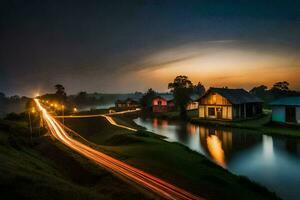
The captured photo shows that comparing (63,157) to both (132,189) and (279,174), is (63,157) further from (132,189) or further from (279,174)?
(279,174)

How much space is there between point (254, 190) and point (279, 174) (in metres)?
6.85

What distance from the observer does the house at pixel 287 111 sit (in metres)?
49.3

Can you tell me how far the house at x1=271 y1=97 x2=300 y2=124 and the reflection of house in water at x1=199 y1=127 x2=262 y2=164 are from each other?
7.97m

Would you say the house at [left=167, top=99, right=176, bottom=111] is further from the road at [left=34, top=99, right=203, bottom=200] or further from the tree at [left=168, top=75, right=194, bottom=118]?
the road at [left=34, top=99, right=203, bottom=200]

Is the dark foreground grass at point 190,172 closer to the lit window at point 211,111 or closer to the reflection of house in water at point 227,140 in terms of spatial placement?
the reflection of house in water at point 227,140

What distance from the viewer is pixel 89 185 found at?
20.3m

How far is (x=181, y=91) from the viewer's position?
8175 cm

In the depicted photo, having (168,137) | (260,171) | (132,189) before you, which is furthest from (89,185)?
(168,137)

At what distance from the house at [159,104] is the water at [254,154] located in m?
47.5

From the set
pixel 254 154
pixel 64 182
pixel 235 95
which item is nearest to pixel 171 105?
pixel 235 95

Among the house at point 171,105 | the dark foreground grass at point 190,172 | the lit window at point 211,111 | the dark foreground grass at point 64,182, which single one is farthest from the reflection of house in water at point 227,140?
the house at point 171,105

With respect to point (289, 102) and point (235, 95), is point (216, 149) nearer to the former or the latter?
point (289, 102)

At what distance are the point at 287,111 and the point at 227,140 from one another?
52.1 feet

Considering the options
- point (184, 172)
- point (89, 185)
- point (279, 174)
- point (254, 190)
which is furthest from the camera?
point (279, 174)
